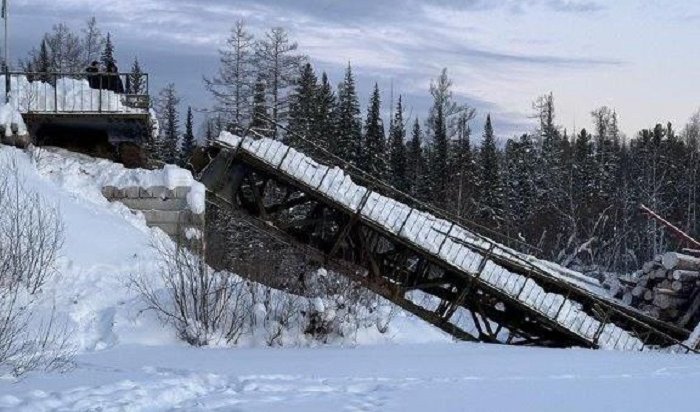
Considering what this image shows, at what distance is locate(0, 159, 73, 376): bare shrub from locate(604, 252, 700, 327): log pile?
1421cm

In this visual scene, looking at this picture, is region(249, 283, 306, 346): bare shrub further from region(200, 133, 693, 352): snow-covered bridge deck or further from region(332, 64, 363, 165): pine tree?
region(332, 64, 363, 165): pine tree

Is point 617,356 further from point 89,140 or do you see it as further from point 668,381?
point 89,140

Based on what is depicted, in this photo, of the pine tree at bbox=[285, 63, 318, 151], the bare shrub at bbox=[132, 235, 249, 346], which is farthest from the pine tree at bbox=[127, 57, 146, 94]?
the pine tree at bbox=[285, 63, 318, 151]

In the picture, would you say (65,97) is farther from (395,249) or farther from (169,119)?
(169,119)

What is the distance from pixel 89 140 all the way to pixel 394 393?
13605 millimetres

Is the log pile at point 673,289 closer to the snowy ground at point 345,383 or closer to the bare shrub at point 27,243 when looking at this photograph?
the snowy ground at point 345,383

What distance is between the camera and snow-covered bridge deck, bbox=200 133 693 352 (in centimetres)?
1623

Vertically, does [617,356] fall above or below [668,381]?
below

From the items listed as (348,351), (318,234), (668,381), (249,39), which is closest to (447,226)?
(318,234)

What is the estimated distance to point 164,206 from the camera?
52.1 feet

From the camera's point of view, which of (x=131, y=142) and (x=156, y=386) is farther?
(x=131, y=142)

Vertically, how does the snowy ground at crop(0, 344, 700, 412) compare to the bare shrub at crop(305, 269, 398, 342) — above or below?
above

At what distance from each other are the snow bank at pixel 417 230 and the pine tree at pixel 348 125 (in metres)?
36.8

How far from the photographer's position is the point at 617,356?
41.4 feet
